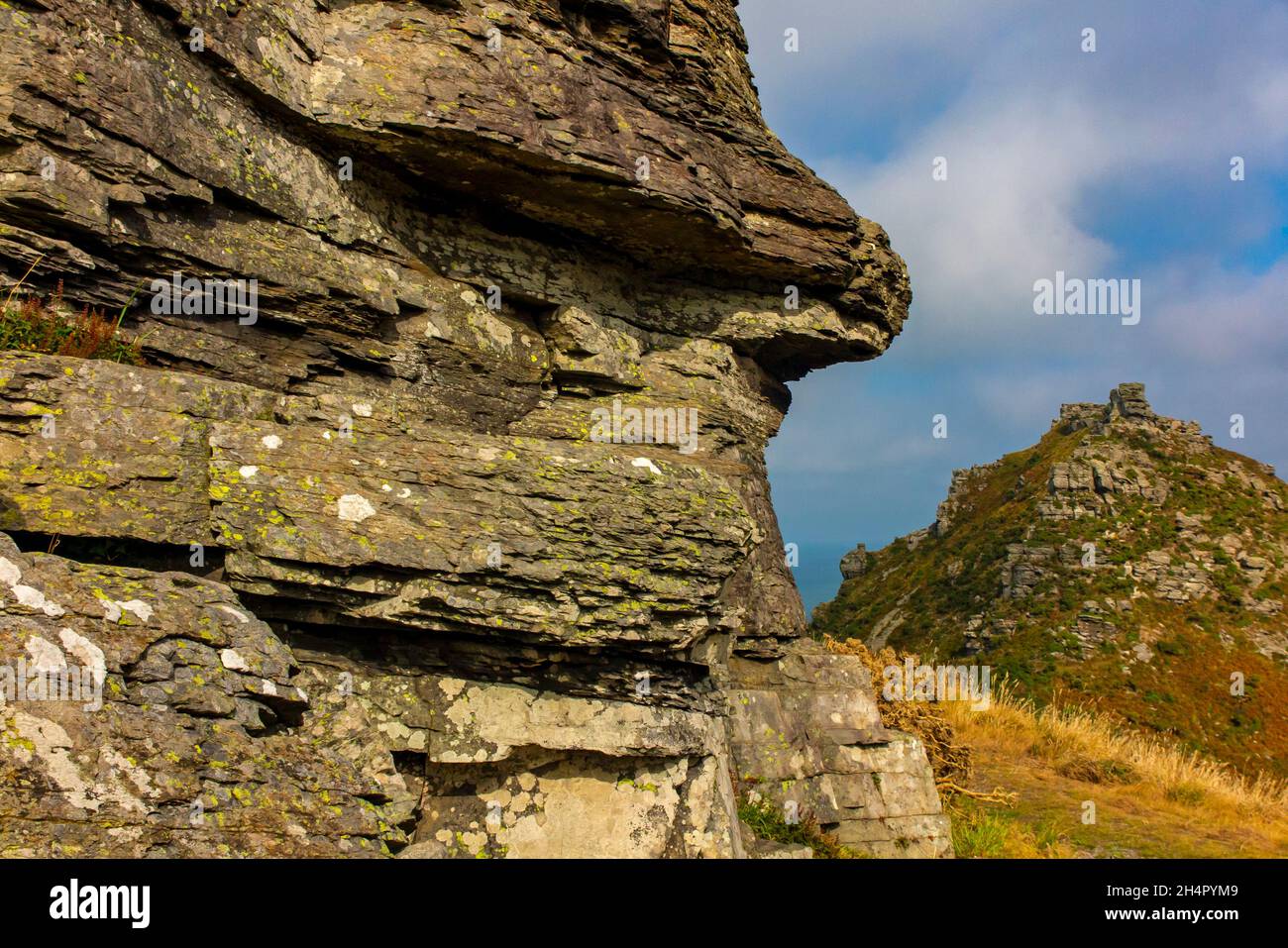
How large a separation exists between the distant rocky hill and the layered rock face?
28016 mm

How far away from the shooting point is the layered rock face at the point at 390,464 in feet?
25.8

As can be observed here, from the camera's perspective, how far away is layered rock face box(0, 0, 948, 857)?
7.87m

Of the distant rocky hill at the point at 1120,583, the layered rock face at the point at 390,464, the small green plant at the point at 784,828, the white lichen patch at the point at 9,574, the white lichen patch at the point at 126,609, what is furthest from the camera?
the distant rocky hill at the point at 1120,583

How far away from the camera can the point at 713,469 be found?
15.6 meters

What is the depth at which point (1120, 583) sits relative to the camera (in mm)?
46000

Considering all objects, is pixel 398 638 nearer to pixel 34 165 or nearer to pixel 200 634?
pixel 200 634

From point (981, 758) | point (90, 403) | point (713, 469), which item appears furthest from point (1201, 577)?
point (90, 403)

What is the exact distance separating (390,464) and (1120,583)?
45.5m

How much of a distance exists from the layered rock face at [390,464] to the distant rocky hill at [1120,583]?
91.9ft

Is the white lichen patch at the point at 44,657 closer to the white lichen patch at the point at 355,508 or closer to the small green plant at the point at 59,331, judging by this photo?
the white lichen patch at the point at 355,508

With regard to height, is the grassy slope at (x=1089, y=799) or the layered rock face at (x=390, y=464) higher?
the layered rock face at (x=390, y=464)
